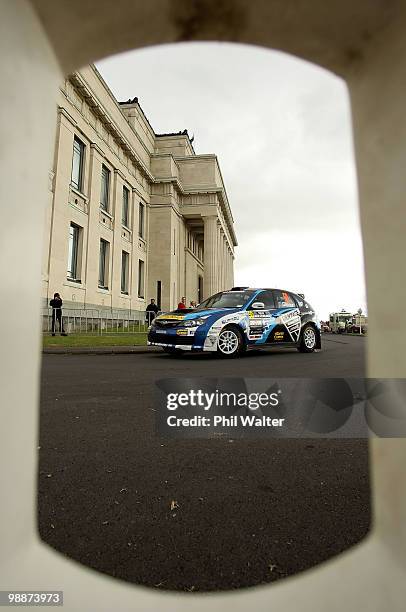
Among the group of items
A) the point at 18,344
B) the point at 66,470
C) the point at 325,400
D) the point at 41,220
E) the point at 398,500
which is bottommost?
the point at 66,470

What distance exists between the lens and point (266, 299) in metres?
9.23

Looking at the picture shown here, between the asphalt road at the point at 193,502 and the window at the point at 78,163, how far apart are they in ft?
63.4

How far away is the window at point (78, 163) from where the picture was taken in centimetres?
2030

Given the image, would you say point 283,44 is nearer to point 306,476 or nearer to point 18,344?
point 18,344

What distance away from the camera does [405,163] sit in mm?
888

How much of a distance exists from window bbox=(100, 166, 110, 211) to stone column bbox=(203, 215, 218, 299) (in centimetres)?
1318

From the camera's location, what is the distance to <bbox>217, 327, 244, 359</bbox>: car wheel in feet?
27.3

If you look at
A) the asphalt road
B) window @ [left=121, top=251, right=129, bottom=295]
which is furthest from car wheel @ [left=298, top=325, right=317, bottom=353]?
window @ [left=121, top=251, right=129, bottom=295]

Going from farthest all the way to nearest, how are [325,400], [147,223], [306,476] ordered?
[147,223], [306,476], [325,400]

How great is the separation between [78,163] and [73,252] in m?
4.71

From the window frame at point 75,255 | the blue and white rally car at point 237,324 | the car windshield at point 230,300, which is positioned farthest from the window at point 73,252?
the blue and white rally car at point 237,324

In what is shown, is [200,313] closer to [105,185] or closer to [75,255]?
[75,255]

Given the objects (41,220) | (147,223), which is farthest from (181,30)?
(147,223)

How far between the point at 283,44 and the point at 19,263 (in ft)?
2.74
